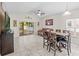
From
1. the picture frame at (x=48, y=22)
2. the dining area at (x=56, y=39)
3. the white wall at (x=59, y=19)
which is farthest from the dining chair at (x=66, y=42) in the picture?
the picture frame at (x=48, y=22)

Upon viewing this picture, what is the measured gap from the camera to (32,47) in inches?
89.5

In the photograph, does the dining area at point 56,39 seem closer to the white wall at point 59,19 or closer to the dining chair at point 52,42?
the dining chair at point 52,42

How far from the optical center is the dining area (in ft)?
7.25

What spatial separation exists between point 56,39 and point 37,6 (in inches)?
38.7

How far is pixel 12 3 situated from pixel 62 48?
169 centimetres

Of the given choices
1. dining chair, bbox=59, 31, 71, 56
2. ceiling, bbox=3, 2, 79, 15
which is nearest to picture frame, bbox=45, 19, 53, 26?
ceiling, bbox=3, 2, 79, 15

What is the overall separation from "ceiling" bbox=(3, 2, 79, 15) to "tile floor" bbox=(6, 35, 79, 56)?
2.23ft

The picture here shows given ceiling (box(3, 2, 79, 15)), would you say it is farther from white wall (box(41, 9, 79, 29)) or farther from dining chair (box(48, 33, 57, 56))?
dining chair (box(48, 33, 57, 56))

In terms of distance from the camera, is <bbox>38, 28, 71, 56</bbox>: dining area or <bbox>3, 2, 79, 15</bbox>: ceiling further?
<bbox>38, 28, 71, 56</bbox>: dining area

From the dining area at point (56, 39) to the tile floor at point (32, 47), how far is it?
10 cm

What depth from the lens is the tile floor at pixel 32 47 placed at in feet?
7.00

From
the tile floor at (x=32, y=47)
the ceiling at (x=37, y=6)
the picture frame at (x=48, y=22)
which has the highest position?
the ceiling at (x=37, y=6)

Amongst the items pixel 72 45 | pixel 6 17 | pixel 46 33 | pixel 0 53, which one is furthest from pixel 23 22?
pixel 72 45

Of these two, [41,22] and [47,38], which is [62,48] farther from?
[41,22]
